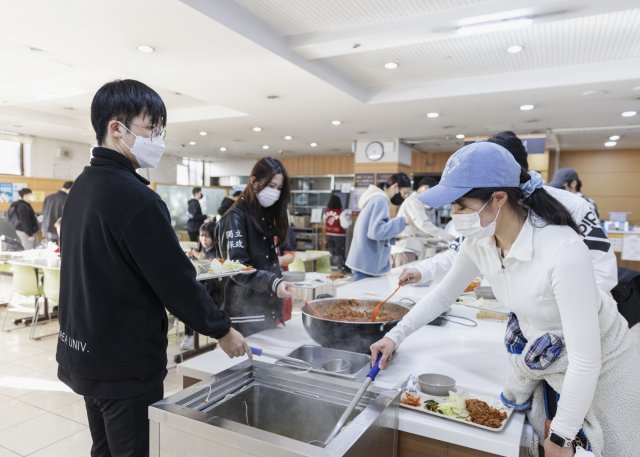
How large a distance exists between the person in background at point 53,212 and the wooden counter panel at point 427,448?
6540 mm

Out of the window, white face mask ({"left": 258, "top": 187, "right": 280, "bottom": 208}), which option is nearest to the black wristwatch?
white face mask ({"left": 258, "top": 187, "right": 280, "bottom": 208})

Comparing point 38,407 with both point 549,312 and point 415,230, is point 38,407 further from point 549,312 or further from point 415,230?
point 415,230

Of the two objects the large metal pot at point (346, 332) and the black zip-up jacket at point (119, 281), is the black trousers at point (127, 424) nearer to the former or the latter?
the black zip-up jacket at point (119, 281)

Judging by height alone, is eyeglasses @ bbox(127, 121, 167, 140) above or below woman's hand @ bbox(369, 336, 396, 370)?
above

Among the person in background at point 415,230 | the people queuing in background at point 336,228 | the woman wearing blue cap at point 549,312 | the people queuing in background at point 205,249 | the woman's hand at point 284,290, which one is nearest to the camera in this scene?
the woman wearing blue cap at point 549,312

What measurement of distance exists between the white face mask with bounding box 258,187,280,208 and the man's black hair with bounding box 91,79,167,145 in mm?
936

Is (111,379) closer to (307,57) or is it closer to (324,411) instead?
(324,411)

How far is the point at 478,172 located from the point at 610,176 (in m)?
10.9

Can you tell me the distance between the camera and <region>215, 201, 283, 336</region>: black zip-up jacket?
6.51ft

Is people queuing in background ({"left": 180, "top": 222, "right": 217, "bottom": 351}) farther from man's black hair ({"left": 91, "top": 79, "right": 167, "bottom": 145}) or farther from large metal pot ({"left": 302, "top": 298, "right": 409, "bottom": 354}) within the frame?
man's black hair ({"left": 91, "top": 79, "right": 167, "bottom": 145})

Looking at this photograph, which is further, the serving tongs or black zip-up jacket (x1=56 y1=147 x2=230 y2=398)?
the serving tongs

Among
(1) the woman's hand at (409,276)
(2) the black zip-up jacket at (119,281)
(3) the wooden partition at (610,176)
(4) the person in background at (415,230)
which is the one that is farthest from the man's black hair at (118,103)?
(3) the wooden partition at (610,176)

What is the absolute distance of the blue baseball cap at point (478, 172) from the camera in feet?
3.61

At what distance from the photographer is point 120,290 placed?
113 cm
